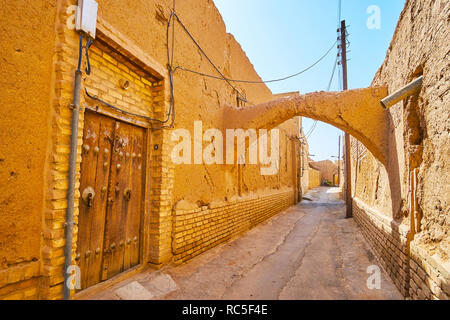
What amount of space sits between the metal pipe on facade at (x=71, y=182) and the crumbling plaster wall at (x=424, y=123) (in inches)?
127

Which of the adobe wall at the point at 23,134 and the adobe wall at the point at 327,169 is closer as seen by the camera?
the adobe wall at the point at 23,134

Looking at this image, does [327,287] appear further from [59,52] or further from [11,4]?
[11,4]

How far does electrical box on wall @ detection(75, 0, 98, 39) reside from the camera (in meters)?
2.11

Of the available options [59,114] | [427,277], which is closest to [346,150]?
[427,277]

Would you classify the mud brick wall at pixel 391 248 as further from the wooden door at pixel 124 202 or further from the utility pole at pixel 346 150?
the utility pole at pixel 346 150

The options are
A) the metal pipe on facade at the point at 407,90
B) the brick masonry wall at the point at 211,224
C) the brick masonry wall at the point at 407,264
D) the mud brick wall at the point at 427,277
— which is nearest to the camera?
the mud brick wall at the point at 427,277

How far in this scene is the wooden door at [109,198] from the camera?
2506mm

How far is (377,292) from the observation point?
2.83 metres

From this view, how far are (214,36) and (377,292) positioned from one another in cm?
519

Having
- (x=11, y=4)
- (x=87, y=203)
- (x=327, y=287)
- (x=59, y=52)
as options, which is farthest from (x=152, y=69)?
(x=327, y=287)

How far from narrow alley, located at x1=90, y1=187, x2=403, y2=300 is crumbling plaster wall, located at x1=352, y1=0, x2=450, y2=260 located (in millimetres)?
1003

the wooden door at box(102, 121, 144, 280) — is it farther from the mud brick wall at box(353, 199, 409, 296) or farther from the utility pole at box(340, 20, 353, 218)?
the utility pole at box(340, 20, 353, 218)

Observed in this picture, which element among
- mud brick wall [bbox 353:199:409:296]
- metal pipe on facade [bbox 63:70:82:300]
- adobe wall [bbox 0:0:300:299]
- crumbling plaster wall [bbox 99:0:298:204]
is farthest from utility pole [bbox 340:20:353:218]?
metal pipe on facade [bbox 63:70:82:300]

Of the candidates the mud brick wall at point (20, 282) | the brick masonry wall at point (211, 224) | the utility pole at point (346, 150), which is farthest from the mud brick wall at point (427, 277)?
the utility pole at point (346, 150)
